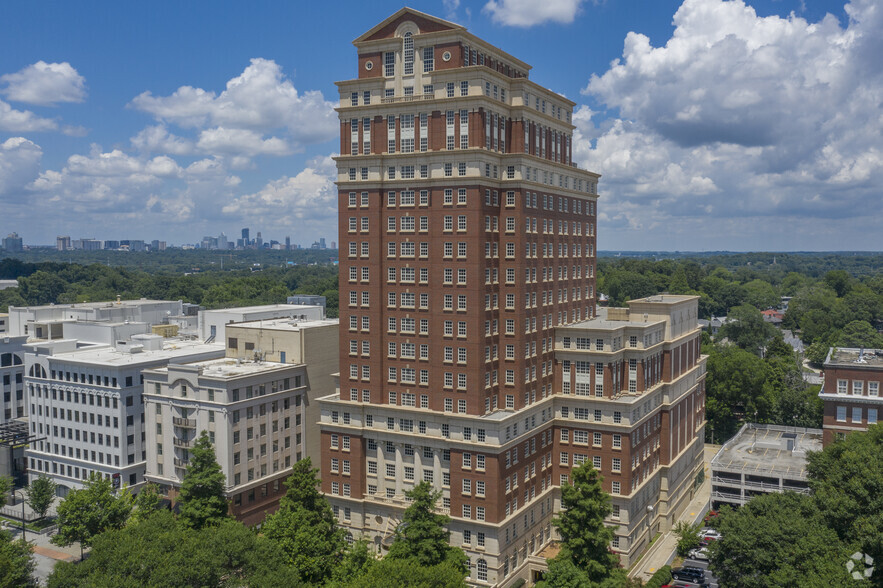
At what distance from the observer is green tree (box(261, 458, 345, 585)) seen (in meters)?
76.7

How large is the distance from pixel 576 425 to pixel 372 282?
34.1m

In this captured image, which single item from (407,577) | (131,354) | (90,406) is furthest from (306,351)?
(407,577)

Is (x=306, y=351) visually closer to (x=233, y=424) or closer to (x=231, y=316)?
(x=233, y=424)

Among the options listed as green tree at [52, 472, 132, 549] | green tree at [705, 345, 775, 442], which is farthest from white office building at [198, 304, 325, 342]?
green tree at [705, 345, 775, 442]

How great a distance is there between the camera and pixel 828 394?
102875 mm

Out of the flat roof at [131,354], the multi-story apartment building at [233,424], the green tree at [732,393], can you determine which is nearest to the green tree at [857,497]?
the green tree at [732,393]

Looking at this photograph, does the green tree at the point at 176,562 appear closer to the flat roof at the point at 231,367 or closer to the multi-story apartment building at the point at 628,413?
the flat roof at the point at 231,367

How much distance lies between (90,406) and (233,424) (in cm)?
3026

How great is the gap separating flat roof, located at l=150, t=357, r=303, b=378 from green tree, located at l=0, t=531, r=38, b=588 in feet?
107

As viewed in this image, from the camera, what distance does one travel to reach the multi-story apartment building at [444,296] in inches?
3334

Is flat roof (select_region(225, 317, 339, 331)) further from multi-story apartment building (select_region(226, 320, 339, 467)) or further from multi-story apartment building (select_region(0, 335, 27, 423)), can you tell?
multi-story apartment building (select_region(0, 335, 27, 423))

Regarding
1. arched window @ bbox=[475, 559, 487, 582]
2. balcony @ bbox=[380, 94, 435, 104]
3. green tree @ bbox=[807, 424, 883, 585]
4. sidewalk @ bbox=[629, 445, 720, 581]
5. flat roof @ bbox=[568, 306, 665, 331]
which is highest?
balcony @ bbox=[380, 94, 435, 104]

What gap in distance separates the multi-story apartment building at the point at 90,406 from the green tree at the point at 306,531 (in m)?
39.0

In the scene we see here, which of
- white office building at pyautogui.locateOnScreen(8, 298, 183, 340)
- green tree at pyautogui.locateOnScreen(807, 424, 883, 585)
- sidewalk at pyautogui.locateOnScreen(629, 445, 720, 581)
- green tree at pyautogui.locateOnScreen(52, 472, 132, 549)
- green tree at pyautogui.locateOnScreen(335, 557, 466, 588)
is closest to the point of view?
green tree at pyautogui.locateOnScreen(335, 557, 466, 588)
